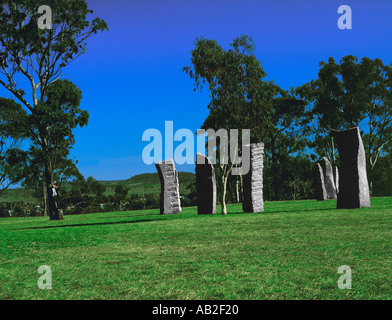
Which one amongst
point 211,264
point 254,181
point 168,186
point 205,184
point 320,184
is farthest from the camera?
point 320,184

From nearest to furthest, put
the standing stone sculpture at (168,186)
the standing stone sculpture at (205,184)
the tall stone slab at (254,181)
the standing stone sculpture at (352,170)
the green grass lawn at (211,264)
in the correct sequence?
the green grass lawn at (211,264) → the standing stone sculpture at (352,170) → the tall stone slab at (254,181) → the standing stone sculpture at (205,184) → the standing stone sculpture at (168,186)

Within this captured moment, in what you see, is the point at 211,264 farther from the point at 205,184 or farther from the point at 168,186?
the point at 168,186

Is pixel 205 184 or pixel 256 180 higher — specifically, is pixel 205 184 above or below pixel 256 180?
below

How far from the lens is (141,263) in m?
8.36

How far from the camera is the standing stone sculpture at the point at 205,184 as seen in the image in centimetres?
2297

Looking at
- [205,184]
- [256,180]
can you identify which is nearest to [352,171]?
[256,180]

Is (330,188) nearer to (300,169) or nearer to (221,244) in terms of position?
(300,169)

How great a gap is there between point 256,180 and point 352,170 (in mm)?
4825

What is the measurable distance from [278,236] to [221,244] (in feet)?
6.09

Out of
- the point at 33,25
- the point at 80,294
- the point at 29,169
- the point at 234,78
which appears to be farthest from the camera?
the point at 29,169

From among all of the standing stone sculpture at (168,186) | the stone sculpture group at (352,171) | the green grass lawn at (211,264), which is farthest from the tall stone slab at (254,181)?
the green grass lawn at (211,264)

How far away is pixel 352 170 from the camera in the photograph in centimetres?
1948

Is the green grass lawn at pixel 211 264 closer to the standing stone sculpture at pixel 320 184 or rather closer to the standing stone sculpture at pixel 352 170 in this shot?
the standing stone sculpture at pixel 352 170
